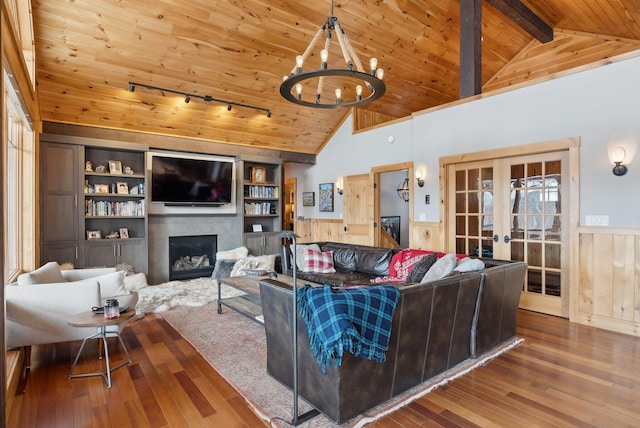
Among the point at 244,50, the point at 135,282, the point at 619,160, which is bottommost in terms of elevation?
the point at 135,282

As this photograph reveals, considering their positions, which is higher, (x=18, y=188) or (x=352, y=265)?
(x=18, y=188)

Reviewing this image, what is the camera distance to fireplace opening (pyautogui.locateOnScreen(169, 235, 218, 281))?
6410mm

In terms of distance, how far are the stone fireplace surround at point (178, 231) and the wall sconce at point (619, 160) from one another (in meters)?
5.83

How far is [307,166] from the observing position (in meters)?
8.75

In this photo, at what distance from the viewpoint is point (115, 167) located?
228 inches

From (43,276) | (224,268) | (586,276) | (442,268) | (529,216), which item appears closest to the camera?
(43,276)

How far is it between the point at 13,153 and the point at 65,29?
158cm

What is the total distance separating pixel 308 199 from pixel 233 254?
2.68 meters

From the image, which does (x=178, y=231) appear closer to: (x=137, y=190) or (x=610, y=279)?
(x=137, y=190)

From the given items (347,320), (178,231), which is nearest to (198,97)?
(178,231)

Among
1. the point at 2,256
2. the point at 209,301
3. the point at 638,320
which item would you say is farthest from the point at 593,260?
the point at 2,256

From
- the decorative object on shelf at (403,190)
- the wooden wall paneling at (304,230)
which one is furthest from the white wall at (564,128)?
the wooden wall paneling at (304,230)

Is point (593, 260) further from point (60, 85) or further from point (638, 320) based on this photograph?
point (60, 85)

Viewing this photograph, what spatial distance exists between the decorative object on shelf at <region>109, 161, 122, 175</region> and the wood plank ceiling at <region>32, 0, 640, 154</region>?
616mm
